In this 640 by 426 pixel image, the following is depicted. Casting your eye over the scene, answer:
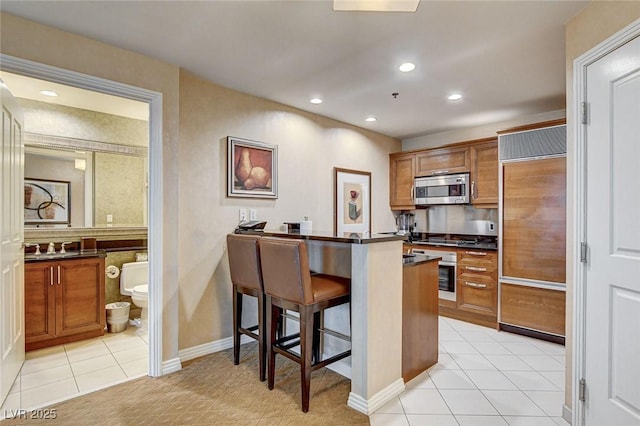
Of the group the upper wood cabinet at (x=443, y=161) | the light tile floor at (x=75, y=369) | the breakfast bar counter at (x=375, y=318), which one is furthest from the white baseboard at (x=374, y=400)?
the upper wood cabinet at (x=443, y=161)

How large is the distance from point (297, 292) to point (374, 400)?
0.84 meters

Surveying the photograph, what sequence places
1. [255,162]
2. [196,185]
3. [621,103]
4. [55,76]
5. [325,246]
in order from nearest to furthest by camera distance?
[621,103], [55,76], [325,246], [196,185], [255,162]

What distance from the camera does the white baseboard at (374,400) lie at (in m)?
2.04

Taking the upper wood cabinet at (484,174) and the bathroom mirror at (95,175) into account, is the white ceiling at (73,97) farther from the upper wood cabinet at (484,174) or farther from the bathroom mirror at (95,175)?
the upper wood cabinet at (484,174)

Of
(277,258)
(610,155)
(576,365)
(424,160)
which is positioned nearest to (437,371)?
(576,365)

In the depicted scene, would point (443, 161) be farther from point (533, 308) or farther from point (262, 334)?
point (262, 334)

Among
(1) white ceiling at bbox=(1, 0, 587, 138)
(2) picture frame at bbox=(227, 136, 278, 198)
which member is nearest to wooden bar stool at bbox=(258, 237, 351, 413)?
(2) picture frame at bbox=(227, 136, 278, 198)

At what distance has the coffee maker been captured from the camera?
16.9 ft

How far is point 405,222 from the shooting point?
5.20 metres

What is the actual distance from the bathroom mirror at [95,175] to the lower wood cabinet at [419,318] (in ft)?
10.6

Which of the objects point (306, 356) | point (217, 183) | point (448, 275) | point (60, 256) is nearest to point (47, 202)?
point (60, 256)

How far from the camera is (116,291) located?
3709 mm

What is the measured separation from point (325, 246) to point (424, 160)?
105 inches

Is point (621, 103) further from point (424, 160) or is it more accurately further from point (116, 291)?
point (116, 291)
